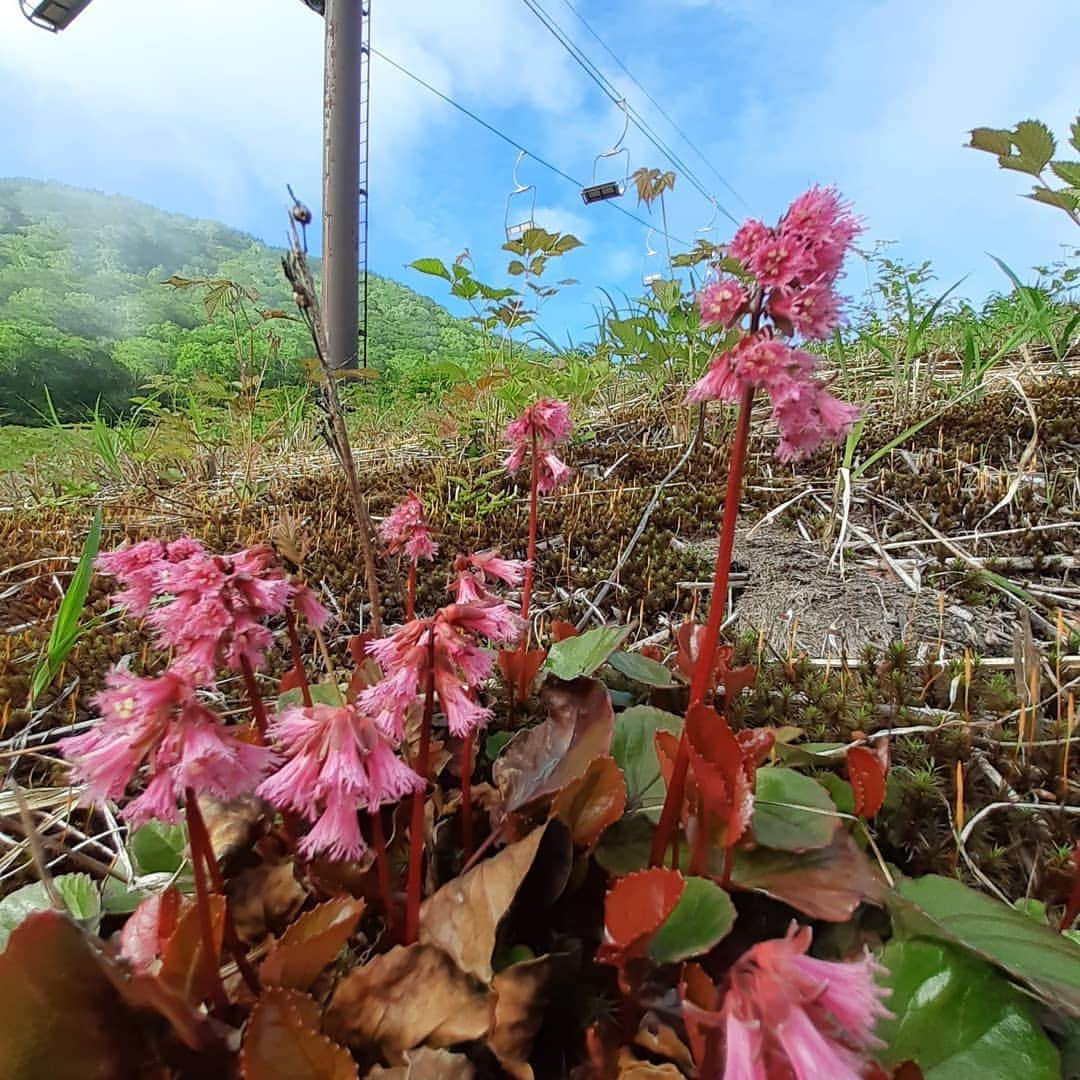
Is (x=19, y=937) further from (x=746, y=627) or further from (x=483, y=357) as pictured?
(x=483, y=357)

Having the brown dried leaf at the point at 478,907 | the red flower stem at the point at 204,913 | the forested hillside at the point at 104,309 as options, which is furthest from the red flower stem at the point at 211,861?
Result: the forested hillside at the point at 104,309

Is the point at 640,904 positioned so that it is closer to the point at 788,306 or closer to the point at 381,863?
the point at 381,863

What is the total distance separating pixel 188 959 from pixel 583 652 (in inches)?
34.5

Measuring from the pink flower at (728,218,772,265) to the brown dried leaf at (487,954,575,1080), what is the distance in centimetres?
90

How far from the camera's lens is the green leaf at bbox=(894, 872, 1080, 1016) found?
795 mm

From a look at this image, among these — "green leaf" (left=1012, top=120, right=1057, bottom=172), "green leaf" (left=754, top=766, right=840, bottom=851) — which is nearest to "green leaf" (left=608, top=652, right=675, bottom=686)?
"green leaf" (left=754, top=766, right=840, bottom=851)

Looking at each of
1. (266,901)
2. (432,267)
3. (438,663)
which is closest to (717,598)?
(438,663)

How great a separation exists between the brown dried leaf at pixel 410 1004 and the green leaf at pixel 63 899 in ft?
1.43

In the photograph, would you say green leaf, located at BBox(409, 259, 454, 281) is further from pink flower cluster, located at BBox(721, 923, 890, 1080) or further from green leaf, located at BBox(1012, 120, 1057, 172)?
pink flower cluster, located at BBox(721, 923, 890, 1080)

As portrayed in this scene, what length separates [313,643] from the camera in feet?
6.66

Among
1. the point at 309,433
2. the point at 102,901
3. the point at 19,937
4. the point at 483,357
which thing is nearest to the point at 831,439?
the point at 19,937

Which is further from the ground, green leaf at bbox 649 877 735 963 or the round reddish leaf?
the round reddish leaf

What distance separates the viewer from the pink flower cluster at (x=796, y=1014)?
612 mm

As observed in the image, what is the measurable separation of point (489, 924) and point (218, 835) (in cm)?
50
